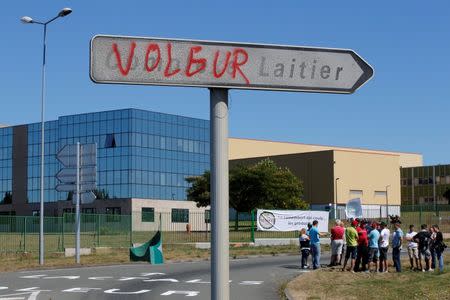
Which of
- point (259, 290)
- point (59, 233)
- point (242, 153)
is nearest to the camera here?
point (259, 290)

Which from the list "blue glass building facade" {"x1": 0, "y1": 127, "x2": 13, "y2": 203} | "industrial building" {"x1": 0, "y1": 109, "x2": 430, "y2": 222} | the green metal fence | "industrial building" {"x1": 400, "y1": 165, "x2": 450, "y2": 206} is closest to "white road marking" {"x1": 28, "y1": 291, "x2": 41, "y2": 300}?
the green metal fence

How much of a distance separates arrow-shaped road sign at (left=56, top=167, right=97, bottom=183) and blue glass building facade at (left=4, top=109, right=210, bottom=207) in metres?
58.8

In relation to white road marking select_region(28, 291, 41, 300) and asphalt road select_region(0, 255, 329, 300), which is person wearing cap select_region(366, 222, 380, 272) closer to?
asphalt road select_region(0, 255, 329, 300)

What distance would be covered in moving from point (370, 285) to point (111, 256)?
17.2 meters

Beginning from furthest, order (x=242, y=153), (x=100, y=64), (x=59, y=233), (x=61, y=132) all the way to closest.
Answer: (x=242, y=153) < (x=61, y=132) < (x=59, y=233) < (x=100, y=64)

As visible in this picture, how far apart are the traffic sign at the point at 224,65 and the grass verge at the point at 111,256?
75.2ft

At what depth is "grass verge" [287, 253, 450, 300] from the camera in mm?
A: 16344

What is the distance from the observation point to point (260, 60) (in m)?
4.28

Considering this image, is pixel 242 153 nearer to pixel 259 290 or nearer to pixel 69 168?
pixel 69 168

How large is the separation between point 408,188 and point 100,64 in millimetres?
128066

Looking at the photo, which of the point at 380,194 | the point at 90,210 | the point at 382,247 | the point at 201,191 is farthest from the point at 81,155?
the point at 380,194

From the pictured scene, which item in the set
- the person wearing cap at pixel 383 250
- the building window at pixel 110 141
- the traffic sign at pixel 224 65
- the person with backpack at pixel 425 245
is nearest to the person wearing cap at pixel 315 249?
the person wearing cap at pixel 383 250

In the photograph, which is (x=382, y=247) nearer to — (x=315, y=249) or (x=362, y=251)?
(x=362, y=251)

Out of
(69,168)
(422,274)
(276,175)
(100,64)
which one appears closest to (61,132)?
(276,175)
